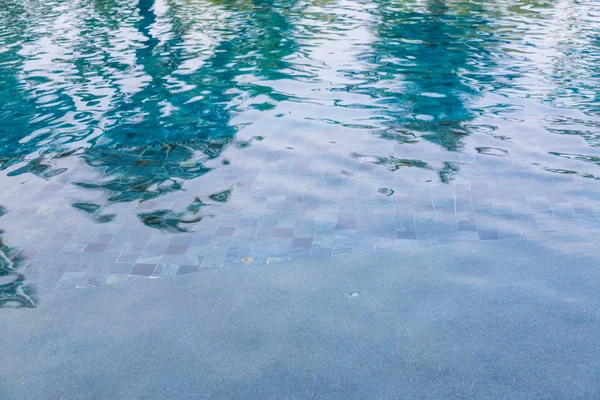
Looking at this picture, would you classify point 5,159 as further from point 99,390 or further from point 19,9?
point 19,9

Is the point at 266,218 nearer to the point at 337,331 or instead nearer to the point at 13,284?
the point at 337,331

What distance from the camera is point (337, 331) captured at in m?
4.38

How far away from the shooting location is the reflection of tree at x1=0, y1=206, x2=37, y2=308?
4.88m

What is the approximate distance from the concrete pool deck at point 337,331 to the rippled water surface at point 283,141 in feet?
1.15

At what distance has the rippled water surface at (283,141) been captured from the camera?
223 inches

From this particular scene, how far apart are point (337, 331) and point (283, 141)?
4247 millimetres

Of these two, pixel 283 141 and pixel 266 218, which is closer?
pixel 266 218

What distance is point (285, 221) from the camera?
5.95m

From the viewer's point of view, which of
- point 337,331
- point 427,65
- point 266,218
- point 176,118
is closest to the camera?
point 337,331

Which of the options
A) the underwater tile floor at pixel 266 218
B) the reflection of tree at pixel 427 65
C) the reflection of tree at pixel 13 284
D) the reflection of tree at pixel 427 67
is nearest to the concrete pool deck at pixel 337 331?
the reflection of tree at pixel 13 284

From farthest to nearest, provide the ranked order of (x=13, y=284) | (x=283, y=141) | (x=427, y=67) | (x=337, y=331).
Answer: (x=427, y=67)
(x=283, y=141)
(x=13, y=284)
(x=337, y=331)

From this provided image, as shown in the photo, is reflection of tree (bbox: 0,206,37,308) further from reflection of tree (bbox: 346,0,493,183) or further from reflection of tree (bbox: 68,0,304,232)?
reflection of tree (bbox: 346,0,493,183)

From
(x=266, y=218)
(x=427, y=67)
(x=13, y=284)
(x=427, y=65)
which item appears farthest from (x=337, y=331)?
(x=427, y=65)

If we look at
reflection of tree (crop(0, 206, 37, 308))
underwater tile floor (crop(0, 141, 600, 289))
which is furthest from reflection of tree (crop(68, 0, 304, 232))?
reflection of tree (crop(0, 206, 37, 308))
